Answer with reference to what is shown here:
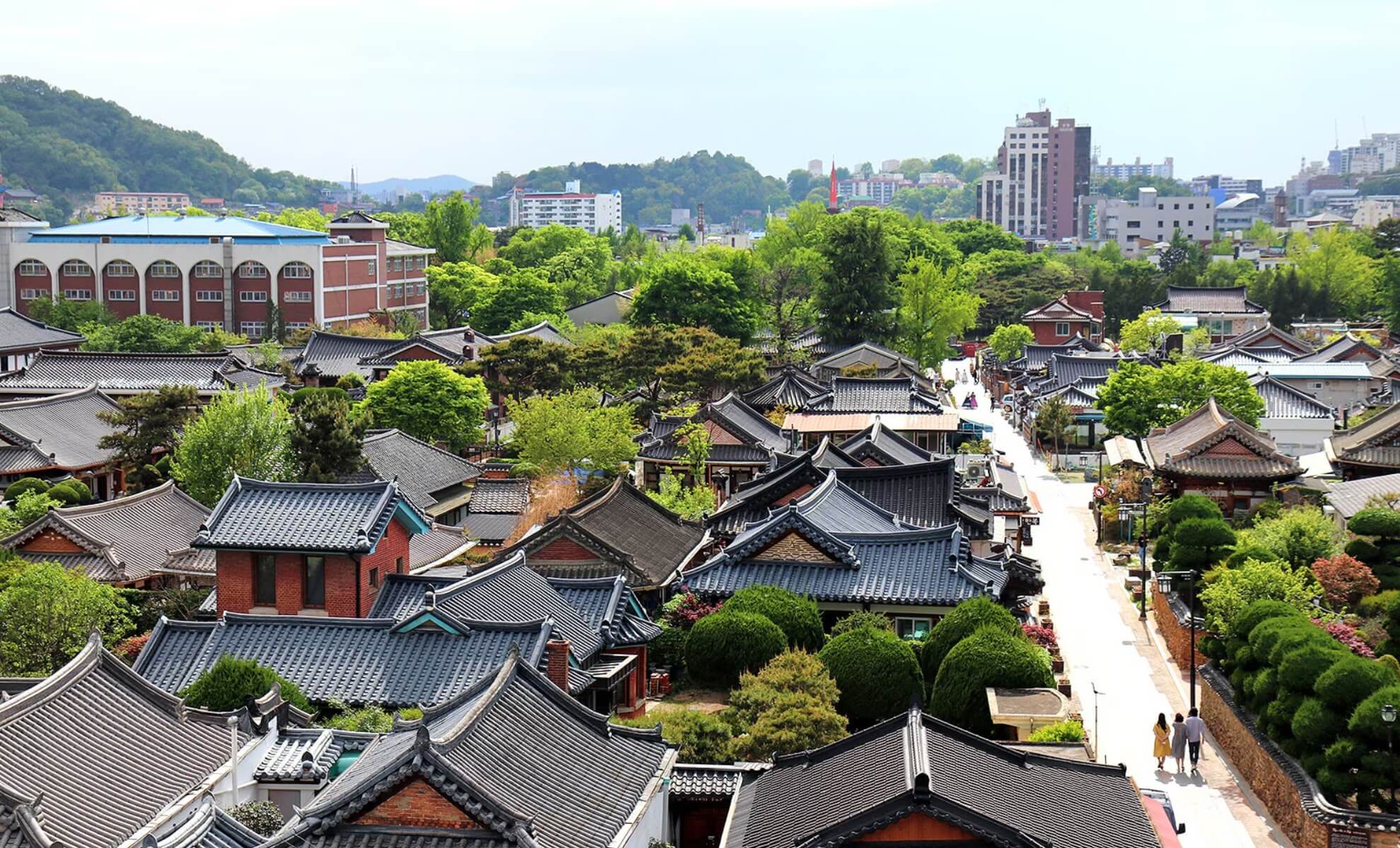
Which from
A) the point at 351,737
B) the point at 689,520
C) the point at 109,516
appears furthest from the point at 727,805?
the point at 109,516

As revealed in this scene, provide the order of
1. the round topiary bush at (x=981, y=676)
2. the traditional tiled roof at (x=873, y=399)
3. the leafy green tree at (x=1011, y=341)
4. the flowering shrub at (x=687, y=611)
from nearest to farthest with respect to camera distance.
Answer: the round topiary bush at (x=981, y=676), the flowering shrub at (x=687, y=611), the traditional tiled roof at (x=873, y=399), the leafy green tree at (x=1011, y=341)

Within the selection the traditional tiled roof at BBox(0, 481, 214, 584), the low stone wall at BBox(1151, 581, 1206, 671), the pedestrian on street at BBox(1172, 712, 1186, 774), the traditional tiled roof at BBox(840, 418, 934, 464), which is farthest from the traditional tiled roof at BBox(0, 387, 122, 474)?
the pedestrian on street at BBox(1172, 712, 1186, 774)

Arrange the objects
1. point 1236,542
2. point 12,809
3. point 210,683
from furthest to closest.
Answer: point 1236,542 < point 210,683 < point 12,809

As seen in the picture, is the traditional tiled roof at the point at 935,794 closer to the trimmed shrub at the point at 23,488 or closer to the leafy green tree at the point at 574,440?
the leafy green tree at the point at 574,440

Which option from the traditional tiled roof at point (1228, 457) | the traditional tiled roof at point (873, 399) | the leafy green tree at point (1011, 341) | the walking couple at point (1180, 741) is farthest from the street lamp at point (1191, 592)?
the leafy green tree at point (1011, 341)

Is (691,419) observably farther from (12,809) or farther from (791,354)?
(12,809)

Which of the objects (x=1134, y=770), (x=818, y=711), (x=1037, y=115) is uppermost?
(x=1037, y=115)

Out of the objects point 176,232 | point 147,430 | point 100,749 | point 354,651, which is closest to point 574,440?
point 147,430

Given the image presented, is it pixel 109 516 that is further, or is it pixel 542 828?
pixel 109 516

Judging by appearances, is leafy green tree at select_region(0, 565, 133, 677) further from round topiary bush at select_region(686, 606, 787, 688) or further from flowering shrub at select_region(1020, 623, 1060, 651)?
flowering shrub at select_region(1020, 623, 1060, 651)
